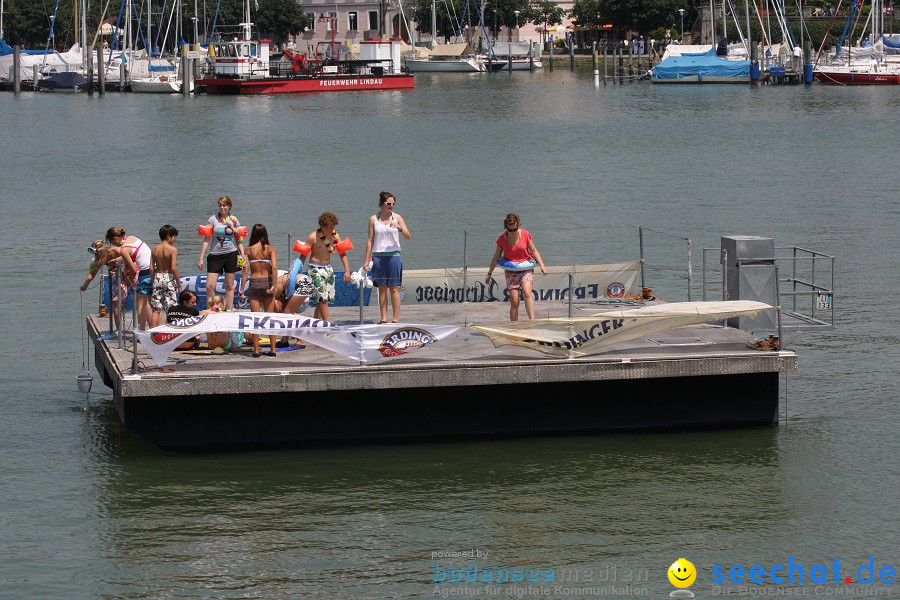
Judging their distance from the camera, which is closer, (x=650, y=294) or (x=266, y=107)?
(x=650, y=294)

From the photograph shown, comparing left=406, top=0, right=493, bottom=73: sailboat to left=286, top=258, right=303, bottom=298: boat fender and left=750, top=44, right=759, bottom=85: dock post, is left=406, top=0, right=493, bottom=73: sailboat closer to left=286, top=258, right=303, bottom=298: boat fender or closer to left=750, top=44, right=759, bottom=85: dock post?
left=750, top=44, right=759, bottom=85: dock post

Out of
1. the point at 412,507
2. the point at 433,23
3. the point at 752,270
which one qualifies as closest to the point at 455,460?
the point at 412,507

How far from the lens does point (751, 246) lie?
16.4 m

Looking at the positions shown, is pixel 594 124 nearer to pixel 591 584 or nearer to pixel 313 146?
pixel 313 146

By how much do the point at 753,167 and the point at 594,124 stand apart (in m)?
19.3

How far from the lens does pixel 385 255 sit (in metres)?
16.4

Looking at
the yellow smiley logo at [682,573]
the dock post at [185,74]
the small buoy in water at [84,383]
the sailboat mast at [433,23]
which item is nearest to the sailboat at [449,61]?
the sailboat mast at [433,23]

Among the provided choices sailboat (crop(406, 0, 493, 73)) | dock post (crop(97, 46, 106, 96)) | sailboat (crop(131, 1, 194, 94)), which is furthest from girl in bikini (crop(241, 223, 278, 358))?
sailboat (crop(406, 0, 493, 73))

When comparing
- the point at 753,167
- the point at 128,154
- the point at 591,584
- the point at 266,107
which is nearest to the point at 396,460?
the point at 591,584

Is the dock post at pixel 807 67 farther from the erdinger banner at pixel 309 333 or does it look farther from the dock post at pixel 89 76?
the erdinger banner at pixel 309 333

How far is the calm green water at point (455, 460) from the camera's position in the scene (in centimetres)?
1298

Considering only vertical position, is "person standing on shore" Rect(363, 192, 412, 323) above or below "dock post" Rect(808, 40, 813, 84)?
below

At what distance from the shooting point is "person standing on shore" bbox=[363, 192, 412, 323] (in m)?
16.3

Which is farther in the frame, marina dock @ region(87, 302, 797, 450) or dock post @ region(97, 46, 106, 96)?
dock post @ region(97, 46, 106, 96)
